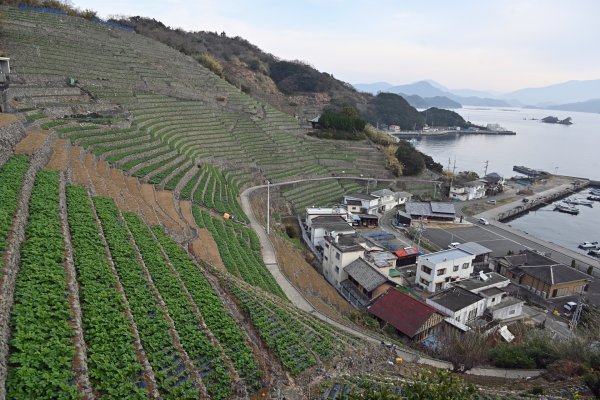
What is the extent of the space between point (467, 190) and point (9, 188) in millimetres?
53938

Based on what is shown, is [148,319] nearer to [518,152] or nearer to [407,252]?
[407,252]

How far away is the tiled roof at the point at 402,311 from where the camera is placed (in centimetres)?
1912

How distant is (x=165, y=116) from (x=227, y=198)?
12720mm

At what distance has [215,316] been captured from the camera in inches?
454

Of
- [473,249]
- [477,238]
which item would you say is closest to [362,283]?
[473,249]

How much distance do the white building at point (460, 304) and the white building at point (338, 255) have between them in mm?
6160

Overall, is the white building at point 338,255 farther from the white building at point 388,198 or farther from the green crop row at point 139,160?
the white building at point 388,198

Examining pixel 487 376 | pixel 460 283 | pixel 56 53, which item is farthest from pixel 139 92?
pixel 487 376

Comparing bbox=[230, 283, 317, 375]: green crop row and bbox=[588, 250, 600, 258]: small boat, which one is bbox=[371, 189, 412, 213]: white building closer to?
bbox=[588, 250, 600, 258]: small boat

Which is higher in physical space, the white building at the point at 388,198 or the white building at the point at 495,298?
the white building at the point at 388,198

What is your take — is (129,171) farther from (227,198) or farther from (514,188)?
(514,188)

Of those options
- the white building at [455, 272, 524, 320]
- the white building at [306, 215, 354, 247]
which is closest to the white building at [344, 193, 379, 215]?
the white building at [306, 215, 354, 247]

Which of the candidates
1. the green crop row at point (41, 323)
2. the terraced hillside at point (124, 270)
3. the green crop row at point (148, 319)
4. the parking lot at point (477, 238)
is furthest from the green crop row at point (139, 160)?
the parking lot at point (477, 238)

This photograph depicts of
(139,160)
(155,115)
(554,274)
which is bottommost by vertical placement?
(554,274)
